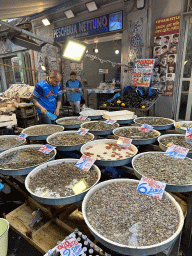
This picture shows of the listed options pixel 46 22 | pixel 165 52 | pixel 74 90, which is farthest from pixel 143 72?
pixel 46 22

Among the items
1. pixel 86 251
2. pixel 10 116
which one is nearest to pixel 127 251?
pixel 86 251

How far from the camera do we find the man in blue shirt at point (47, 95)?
3.02 m

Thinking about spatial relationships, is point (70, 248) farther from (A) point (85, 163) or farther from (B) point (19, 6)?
(B) point (19, 6)

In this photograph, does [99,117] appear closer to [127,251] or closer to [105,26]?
[127,251]

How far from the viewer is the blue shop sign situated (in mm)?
5546

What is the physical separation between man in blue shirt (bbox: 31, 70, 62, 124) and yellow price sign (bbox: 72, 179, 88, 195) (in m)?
1.90

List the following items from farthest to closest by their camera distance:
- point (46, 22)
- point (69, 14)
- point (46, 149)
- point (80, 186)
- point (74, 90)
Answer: point (46, 22) → point (69, 14) → point (74, 90) → point (46, 149) → point (80, 186)

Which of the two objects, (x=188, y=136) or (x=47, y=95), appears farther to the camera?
(x=47, y=95)

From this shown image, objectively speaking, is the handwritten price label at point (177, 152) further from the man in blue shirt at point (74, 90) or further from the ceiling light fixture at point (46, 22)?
the ceiling light fixture at point (46, 22)

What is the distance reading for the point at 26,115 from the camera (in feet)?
17.6

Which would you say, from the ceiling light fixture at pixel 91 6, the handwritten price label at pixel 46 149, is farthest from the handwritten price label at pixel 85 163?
the ceiling light fixture at pixel 91 6

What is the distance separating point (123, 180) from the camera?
4.76 ft

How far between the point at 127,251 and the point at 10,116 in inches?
120

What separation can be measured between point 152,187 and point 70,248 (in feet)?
2.20
